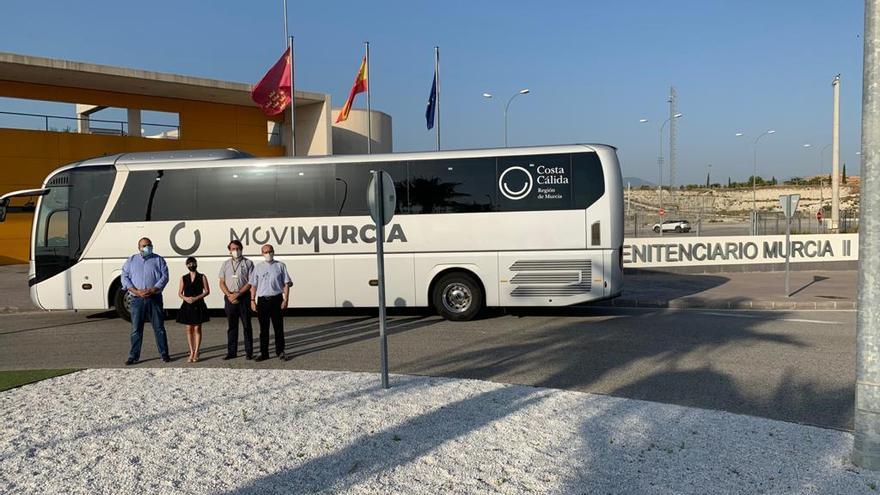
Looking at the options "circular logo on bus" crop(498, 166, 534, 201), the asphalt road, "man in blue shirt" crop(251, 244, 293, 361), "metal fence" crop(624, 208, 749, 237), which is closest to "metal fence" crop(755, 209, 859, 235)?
"metal fence" crop(624, 208, 749, 237)

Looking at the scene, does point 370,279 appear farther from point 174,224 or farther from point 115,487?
point 115,487

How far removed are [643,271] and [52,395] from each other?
17.4 m

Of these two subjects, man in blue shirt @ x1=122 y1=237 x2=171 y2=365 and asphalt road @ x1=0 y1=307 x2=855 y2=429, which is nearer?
asphalt road @ x1=0 y1=307 x2=855 y2=429

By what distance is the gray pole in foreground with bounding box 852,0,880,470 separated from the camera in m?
4.51

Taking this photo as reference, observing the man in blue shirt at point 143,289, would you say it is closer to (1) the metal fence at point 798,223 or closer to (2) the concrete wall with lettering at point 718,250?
(2) the concrete wall with lettering at point 718,250

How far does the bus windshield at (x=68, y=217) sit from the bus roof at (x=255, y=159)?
29 centimetres

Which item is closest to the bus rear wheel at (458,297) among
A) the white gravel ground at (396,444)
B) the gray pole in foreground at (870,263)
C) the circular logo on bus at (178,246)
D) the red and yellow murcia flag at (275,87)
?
the circular logo on bus at (178,246)

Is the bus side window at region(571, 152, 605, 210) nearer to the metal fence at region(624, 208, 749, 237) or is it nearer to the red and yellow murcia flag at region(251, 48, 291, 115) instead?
the metal fence at region(624, 208, 749, 237)

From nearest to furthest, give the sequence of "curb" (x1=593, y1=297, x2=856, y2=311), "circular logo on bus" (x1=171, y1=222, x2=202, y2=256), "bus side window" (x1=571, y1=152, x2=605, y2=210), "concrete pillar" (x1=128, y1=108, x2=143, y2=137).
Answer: "bus side window" (x1=571, y1=152, x2=605, y2=210) → "circular logo on bus" (x1=171, y1=222, x2=202, y2=256) → "curb" (x1=593, y1=297, x2=856, y2=311) → "concrete pillar" (x1=128, y1=108, x2=143, y2=137)

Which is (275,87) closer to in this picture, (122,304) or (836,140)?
(122,304)

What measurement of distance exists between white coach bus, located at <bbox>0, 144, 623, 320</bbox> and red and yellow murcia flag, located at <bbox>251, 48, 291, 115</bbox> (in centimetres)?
905

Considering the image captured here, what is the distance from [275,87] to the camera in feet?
72.4

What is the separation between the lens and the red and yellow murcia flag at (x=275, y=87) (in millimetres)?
21797

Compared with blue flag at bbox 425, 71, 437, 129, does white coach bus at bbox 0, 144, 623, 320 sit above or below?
below
